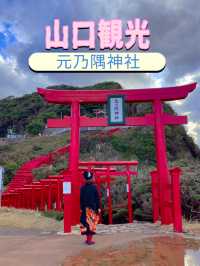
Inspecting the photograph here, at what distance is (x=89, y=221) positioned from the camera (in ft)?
33.3

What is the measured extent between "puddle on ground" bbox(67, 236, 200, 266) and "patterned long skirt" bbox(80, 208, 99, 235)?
801 millimetres

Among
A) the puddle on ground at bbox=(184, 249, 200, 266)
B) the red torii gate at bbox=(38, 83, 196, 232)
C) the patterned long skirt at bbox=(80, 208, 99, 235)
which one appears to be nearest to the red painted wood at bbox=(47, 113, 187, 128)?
the red torii gate at bbox=(38, 83, 196, 232)

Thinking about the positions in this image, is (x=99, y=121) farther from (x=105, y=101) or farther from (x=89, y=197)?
(x=89, y=197)

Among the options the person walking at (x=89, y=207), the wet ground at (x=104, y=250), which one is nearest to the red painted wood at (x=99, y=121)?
the wet ground at (x=104, y=250)

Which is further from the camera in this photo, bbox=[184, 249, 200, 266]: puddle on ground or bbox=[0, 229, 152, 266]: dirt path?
bbox=[0, 229, 152, 266]: dirt path

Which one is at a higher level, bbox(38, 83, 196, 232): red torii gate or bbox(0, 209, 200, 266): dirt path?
bbox(38, 83, 196, 232): red torii gate

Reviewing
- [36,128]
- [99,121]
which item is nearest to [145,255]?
[99,121]

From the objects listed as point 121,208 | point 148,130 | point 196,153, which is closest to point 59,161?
point 148,130

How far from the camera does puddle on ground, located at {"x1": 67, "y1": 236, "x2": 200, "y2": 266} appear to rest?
768 cm

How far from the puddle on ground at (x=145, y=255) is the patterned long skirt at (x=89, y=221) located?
31.6 inches

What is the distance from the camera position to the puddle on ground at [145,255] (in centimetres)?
768

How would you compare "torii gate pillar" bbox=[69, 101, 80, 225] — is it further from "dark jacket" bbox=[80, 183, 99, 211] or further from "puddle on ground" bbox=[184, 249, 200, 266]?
"puddle on ground" bbox=[184, 249, 200, 266]

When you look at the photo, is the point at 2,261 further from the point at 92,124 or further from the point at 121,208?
the point at 121,208

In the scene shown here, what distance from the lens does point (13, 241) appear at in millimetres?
11070
